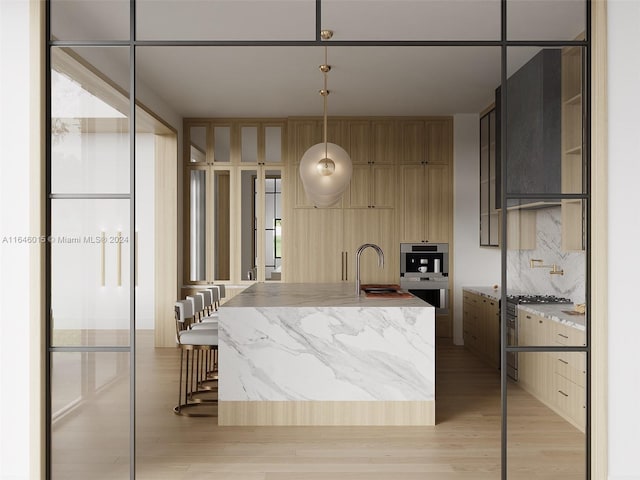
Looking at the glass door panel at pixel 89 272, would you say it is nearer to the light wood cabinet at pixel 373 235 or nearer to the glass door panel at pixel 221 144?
the glass door panel at pixel 221 144

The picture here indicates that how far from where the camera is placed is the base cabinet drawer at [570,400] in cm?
348

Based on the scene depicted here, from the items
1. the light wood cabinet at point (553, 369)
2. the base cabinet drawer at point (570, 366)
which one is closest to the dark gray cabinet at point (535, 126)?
the light wood cabinet at point (553, 369)

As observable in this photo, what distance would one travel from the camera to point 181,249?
6.83 meters

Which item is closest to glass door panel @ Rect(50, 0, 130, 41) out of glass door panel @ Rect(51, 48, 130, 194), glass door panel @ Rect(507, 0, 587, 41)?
glass door panel @ Rect(51, 48, 130, 194)

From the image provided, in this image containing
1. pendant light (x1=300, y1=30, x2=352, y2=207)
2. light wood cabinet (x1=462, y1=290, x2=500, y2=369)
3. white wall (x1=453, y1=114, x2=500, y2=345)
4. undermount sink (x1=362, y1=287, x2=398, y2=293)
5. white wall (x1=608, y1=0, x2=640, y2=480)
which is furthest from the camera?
white wall (x1=453, y1=114, x2=500, y2=345)

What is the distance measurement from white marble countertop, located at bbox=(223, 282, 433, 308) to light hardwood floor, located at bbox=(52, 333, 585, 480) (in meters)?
0.86

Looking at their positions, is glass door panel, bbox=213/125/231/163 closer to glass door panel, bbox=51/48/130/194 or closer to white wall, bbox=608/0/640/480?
glass door panel, bbox=51/48/130/194

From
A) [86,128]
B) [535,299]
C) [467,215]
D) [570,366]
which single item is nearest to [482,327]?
[467,215]

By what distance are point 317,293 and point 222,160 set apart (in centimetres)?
304

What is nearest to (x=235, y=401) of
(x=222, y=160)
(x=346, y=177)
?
(x=346, y=177)

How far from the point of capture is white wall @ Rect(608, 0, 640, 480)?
8.42 feet

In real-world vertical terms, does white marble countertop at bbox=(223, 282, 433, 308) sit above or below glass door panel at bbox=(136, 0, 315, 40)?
below

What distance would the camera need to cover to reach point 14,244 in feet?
8.53

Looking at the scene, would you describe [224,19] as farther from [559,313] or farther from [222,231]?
[222,231]
